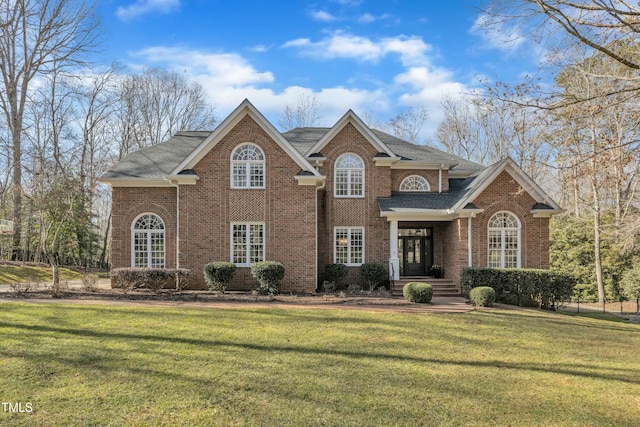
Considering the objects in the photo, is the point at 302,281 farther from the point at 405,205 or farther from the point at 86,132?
the point at 86,132

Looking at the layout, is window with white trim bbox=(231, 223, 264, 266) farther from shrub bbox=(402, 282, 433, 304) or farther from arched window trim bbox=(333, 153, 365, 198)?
shrub bbox=(402, 282, 433, 304)

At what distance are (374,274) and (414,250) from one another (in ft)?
10.6

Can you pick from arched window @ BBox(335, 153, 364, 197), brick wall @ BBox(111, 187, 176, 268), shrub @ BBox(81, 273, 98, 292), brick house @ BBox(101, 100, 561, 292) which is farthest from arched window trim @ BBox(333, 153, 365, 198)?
shrub @ BBox(81, 273, 98, 292)

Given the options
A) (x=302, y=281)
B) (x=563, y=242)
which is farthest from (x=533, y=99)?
(x=563, y=242)

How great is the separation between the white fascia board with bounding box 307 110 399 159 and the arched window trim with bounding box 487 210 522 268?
5230 millimetres

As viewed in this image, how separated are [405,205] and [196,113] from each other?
2939 cm

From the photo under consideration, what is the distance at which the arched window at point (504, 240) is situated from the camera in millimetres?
16484

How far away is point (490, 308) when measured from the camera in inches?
523

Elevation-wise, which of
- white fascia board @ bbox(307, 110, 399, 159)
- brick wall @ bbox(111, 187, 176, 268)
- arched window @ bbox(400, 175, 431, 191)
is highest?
white fascia board @ bbox(307, 110, 399, 159)

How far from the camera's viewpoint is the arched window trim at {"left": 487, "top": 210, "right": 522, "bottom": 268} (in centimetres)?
1647

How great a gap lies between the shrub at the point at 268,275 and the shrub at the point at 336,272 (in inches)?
119

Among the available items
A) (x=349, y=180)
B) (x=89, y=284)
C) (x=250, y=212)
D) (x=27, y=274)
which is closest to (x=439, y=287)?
(x=349, y=180)

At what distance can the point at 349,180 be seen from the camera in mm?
18453

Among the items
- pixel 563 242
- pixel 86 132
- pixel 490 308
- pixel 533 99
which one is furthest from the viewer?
pixel 86 132
